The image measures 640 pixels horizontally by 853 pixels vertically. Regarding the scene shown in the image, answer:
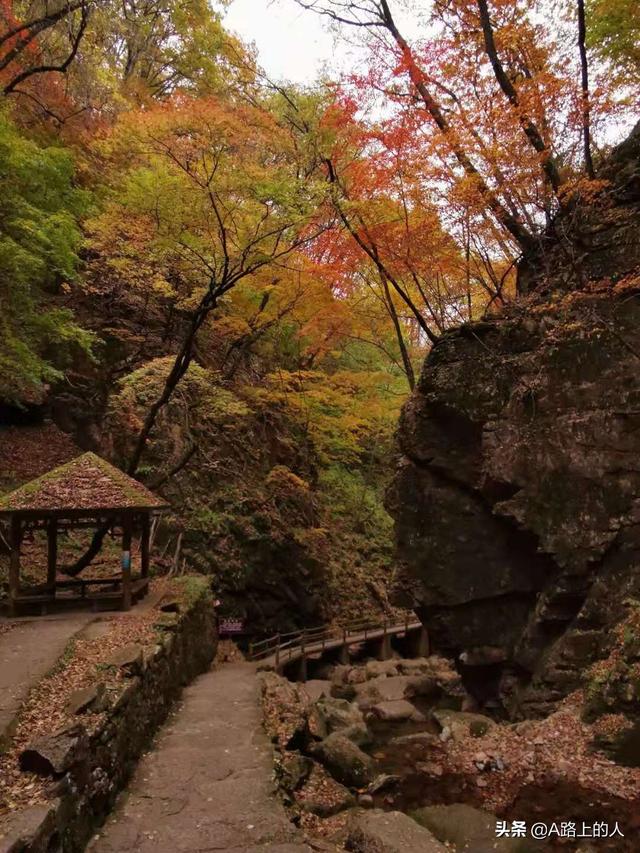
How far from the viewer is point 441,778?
9.07m

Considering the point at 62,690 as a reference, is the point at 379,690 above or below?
below

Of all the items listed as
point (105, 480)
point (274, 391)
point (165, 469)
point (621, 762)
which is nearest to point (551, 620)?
point (621, 762)

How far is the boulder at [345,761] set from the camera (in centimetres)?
868

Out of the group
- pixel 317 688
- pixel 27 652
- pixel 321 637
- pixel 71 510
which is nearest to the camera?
pixel 27 652

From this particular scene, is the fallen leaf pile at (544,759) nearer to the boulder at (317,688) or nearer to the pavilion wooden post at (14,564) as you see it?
the boulder at (317,688)

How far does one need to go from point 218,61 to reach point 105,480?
21529 mm

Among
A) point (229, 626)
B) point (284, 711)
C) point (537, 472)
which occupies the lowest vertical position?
point (229, 626)

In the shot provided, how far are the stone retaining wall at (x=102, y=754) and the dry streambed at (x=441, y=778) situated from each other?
201 centimetres

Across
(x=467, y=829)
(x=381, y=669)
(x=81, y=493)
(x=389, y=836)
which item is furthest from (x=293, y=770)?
(x=381, y=669)

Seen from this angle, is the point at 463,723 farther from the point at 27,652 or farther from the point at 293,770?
the point at 27,652

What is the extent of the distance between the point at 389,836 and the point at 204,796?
230 cm

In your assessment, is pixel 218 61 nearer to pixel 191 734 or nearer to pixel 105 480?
pixel 105 480

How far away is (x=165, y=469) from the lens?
17953 millimetres

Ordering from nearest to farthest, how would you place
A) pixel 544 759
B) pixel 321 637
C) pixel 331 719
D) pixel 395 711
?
pixel 544 759 < pixel 331 719 < pixel 395 711 < pixel 321 637
